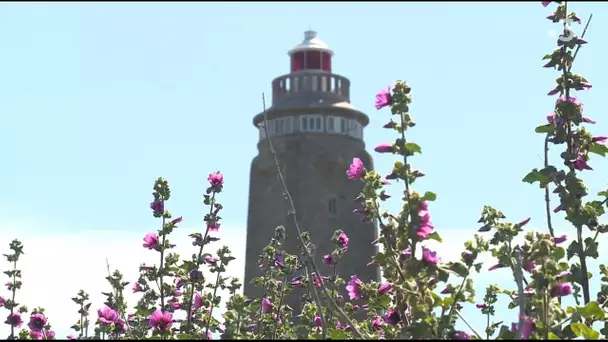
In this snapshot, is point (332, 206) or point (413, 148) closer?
point (413, 148)

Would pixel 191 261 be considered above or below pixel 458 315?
above

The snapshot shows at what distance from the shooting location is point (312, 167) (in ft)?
193

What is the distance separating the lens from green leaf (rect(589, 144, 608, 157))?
7980mm

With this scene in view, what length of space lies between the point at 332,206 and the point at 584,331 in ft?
171

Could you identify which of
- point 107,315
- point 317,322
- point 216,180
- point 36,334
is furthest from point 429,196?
point 36,334

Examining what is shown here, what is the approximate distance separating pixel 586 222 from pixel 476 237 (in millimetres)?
1761

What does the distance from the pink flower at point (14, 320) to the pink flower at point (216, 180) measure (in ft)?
6.67

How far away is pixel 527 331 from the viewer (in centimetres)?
568

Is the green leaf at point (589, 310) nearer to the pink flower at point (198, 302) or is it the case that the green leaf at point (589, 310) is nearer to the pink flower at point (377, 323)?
the pink flower at point (377, 323)

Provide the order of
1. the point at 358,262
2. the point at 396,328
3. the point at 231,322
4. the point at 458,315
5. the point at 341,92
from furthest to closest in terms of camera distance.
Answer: the point at 341,92, the point at 358,262, the point at 396,328, the point at 458,315, the point at 231,322

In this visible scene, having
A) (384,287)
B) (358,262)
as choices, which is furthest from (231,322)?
(358,262)

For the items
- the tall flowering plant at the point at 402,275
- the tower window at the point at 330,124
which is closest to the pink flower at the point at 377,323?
the tall flowering plant at the point at 402,275

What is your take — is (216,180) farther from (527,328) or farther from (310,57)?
(310,57)

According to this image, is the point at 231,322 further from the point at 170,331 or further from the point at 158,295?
the point at 158,295
